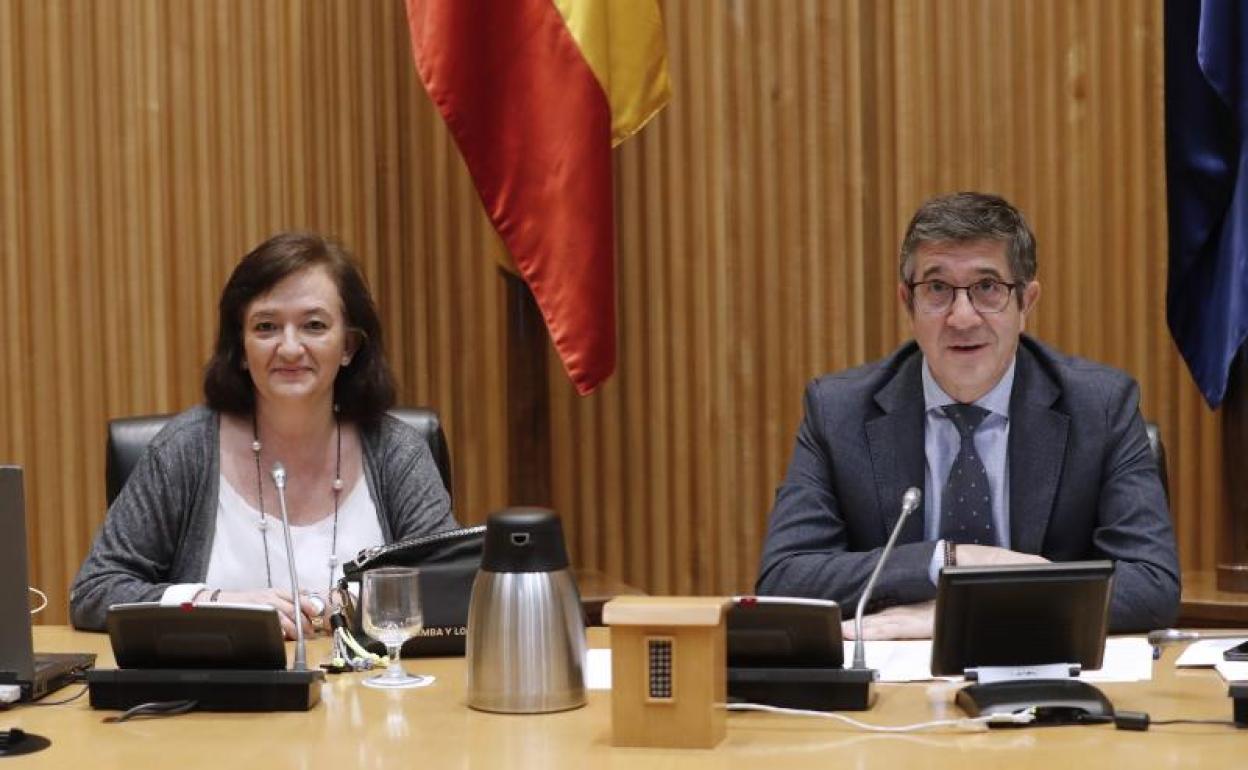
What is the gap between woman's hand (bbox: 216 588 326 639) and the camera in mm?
2657

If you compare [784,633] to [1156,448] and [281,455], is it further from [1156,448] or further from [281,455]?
[281,455]

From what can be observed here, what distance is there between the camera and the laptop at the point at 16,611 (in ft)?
6.89

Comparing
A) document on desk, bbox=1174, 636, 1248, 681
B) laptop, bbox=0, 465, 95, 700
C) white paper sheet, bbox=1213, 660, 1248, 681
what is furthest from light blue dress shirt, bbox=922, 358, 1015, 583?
laptop, bbox=0, 465, 95, 700

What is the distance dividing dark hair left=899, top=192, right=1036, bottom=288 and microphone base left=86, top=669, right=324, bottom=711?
4.59 ft

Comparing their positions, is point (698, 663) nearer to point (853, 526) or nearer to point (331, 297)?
point (853, 526)

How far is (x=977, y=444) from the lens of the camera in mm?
3008

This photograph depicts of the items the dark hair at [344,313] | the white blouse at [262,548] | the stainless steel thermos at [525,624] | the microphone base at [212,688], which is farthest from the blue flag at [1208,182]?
the microphone base at [212,688]

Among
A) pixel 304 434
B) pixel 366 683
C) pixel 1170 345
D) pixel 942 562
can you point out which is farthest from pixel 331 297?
pixel 1170 345

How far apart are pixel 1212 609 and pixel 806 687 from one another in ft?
5.88

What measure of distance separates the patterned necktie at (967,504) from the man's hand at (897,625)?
0.31 m

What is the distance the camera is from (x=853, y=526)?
3.03m

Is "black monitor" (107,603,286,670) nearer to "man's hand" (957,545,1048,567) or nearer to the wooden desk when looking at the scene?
"man's hand" (957,545,1048,567)

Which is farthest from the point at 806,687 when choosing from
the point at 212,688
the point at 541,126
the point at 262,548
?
the point at 541,126

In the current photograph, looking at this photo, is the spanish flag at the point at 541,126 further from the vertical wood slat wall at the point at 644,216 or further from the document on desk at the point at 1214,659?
the document on desk at the point at 1214,659
